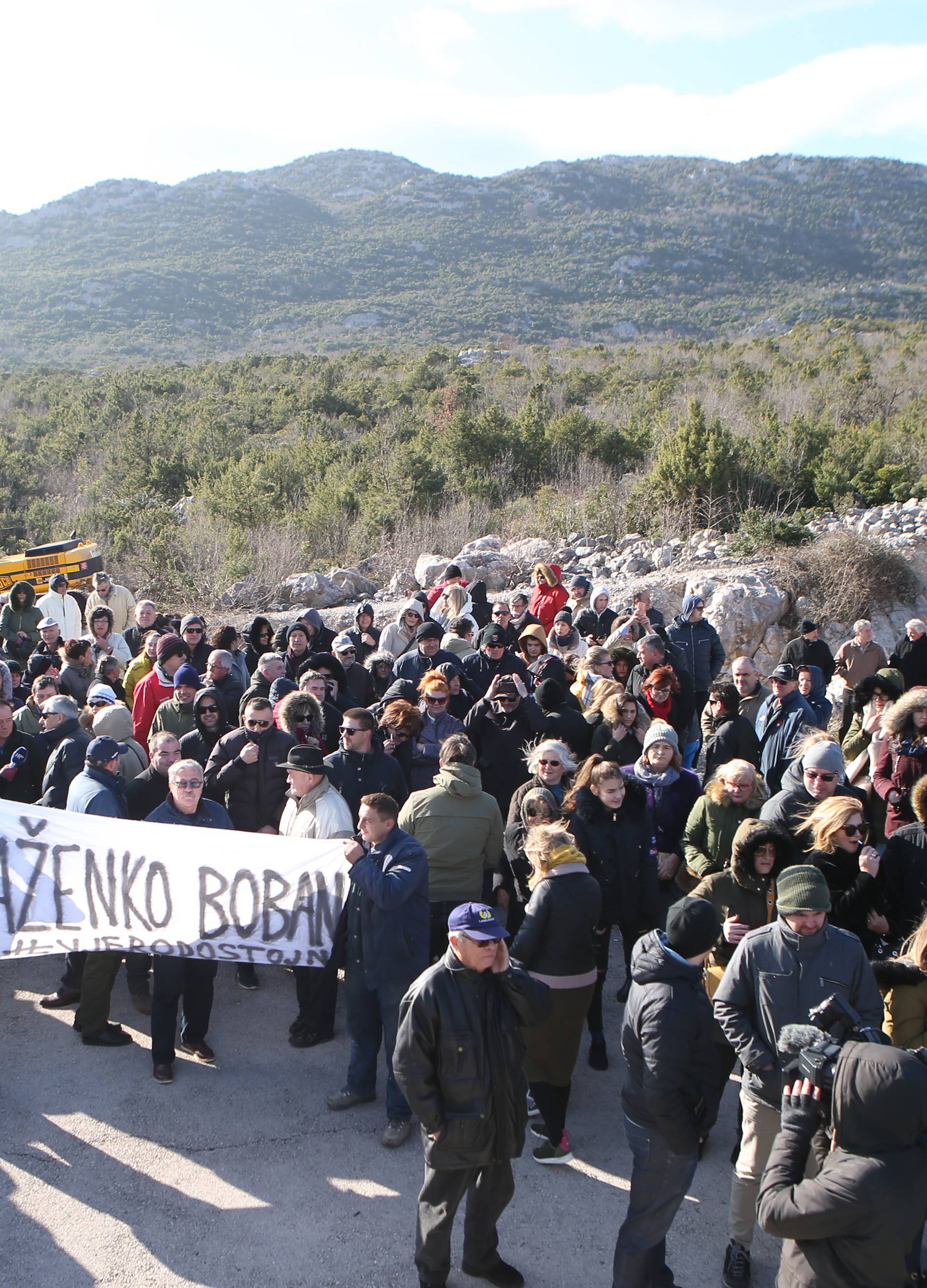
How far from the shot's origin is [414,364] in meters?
41.9

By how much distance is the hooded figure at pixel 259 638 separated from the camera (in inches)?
374

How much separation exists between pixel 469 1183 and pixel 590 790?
223cm

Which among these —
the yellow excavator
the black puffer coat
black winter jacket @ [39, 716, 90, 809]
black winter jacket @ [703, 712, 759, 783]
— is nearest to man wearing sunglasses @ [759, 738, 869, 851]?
the black puffer coat

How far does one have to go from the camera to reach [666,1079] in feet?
12.1

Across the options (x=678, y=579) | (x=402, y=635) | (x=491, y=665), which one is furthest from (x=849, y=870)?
(x=678, y=579)

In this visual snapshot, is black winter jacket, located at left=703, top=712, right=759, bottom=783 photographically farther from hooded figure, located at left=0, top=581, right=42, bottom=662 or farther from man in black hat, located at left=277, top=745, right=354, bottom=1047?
hooded figure, located at left=0, top=581, right=42, bottom=662

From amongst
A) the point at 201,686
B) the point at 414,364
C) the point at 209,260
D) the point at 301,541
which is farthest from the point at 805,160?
the point at 201,686

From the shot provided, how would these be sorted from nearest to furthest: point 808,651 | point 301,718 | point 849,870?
point 849,870 → point 301,718 → point 808,651

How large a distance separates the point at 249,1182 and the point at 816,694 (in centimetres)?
580

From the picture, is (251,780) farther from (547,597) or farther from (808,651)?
(808,651)

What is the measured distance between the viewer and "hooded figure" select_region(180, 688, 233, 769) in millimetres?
6836

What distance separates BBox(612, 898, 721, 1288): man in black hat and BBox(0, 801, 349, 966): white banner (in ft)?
7.05

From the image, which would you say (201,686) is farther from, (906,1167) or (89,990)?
(906,1167)

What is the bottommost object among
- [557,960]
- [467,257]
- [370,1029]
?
[370,1029]
